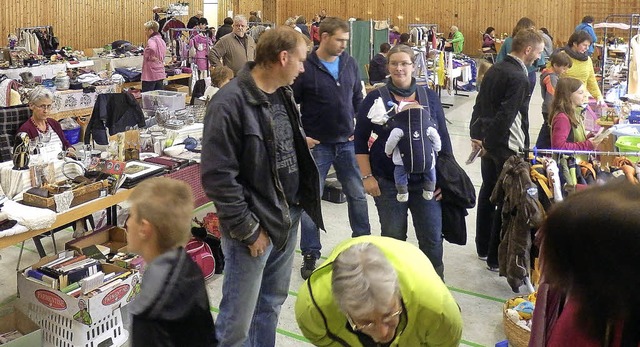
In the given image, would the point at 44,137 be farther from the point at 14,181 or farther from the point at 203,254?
the point at 203,254

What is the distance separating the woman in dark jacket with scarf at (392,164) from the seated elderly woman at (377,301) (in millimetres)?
1637

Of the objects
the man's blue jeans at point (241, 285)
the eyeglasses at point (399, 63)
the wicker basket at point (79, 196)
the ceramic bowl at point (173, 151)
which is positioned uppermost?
the eyeglasses at point (399, 63)

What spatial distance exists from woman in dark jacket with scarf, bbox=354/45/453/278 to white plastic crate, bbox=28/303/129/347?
4.96ft

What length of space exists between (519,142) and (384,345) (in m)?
2.55

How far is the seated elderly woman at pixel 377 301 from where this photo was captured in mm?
1931

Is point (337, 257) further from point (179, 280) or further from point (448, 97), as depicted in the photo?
point (448, 97)

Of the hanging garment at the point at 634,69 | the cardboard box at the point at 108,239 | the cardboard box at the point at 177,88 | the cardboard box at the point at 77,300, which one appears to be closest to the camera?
the cardboard box at the point at 77,300

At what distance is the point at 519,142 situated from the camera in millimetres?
4355

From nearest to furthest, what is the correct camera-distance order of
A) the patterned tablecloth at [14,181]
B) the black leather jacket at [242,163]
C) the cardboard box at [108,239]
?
the black leather jacket at [242,163]
the patterned tablecloth at [14,181]
the cardboard box at [108,239]

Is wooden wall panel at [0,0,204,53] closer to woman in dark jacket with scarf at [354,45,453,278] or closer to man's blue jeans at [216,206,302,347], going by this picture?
woman in dark jacket with scarf at [354,45,453,278]

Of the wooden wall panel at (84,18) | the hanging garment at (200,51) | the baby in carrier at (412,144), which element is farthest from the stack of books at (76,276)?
the wooden wall panel at (84,18)

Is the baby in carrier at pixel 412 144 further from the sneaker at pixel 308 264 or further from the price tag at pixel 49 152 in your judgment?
the price tag at pixel 49 152

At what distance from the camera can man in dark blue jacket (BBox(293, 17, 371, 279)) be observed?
432 cm

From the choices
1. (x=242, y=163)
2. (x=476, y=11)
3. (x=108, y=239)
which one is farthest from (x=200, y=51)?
(x=476, y=11)
